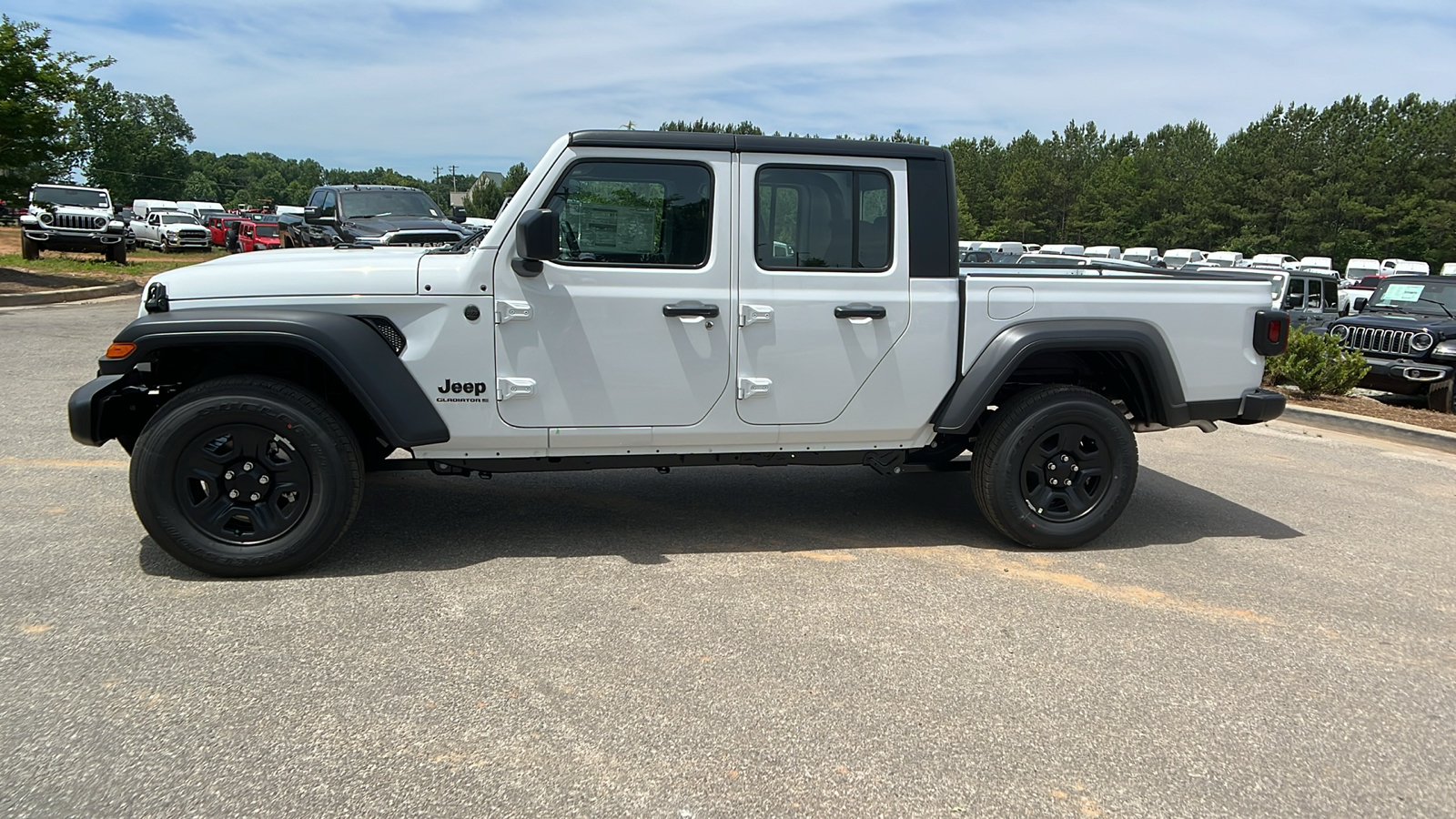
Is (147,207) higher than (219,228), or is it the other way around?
(147,207)

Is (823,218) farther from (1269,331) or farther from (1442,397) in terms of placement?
(1442,397)

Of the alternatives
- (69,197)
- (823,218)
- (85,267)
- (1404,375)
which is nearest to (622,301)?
(823,218)

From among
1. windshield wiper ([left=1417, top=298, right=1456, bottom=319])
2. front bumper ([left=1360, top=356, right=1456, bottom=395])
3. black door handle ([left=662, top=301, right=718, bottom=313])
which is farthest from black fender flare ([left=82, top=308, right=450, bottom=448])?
windshield wiper ([left=1417, top=298, right=1456, bottom=319])

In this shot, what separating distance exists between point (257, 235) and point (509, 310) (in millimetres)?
29366

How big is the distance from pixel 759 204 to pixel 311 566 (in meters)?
2.55

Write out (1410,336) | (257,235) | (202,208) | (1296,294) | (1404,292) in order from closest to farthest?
(1410,336), (1404,292), (1296,294), (257,235), (202,208)

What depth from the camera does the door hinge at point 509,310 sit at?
4.30m

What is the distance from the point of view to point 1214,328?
4.98m

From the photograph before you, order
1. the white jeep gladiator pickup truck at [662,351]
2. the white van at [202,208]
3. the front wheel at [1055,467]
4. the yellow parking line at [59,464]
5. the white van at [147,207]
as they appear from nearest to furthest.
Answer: the white jeep gladiator pickup truck at [662,351], the front wheel at [1055,467], the yellow parking line at [59,464], the white van at [147,207], the white van at [202,208]

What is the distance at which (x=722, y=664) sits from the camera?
141 inches

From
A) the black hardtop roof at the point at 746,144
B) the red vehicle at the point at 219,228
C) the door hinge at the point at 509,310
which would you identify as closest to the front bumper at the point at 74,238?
the red vehicle at the point at 219,228

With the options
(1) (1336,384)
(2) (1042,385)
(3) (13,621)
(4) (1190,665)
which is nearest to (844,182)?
(2) (1042,385)

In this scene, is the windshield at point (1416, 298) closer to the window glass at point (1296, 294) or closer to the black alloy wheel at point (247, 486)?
the window glass at point (1296, 294)

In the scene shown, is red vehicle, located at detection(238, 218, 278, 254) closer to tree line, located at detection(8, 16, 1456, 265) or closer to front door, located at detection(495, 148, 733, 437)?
tree line, located at detection(8, 16, 1456, 265)
